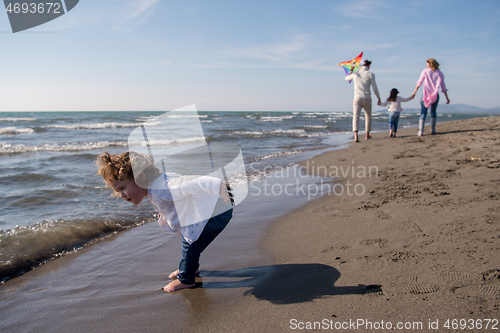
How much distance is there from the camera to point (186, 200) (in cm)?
201

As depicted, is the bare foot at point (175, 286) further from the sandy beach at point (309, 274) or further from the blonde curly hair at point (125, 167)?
the blonde curly hair at point (125, 167)

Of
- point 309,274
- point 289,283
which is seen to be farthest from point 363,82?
point 289,283

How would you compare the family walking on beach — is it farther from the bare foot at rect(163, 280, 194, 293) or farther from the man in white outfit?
the bare foot at rect(163, 280, 194, 293)

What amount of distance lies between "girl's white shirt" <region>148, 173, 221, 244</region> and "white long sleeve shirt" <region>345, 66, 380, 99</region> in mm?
7541

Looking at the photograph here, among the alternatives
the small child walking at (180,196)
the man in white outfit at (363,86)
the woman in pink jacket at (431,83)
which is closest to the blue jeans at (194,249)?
the small child walking at (180,196)

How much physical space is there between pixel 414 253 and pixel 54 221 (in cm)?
379

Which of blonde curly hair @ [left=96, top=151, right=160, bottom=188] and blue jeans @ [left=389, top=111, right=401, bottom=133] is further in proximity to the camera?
blue jeans @ [left=389, top=111, right=401, bottom=133]

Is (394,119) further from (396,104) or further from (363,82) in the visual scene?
(363,82)

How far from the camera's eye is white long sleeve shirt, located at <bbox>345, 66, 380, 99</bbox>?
8.15 meters

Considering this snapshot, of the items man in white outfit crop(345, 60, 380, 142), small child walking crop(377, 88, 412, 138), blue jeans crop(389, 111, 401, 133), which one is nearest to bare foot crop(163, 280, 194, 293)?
man in white outfit crop(345, 60, 380, 142)

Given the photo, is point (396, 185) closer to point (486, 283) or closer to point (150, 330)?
point (486, 283)

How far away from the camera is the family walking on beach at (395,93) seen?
7652 millimetres

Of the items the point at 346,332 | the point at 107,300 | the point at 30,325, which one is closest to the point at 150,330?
the point at 107,300

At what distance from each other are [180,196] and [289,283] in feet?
3.19
